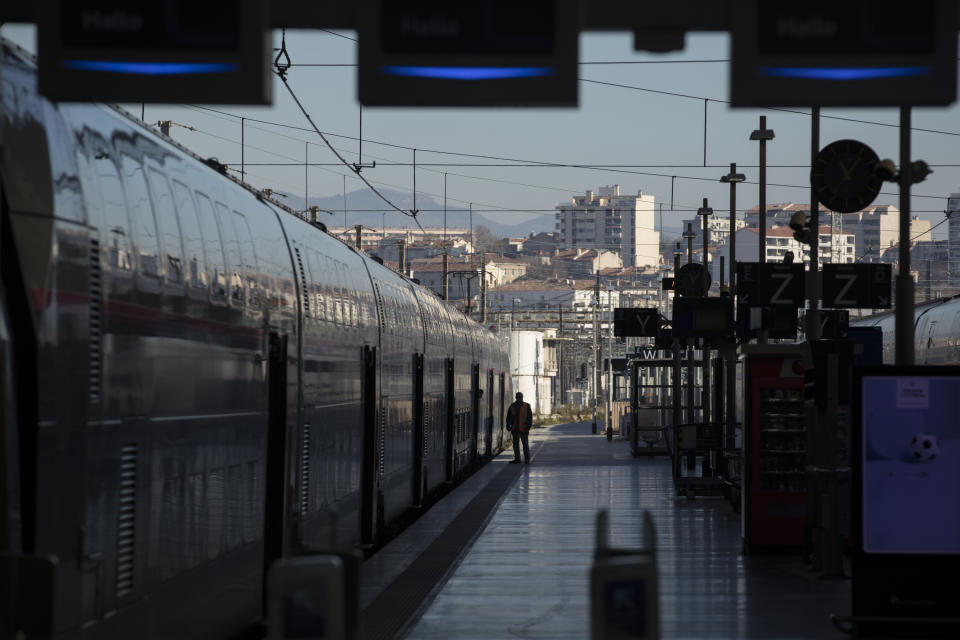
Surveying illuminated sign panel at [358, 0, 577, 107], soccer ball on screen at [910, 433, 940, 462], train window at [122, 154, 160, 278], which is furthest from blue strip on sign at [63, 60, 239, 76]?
soccer ball on screen at [910, 433, 940, 462]

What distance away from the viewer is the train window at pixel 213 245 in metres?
9.87

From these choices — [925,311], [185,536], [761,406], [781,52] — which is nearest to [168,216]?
[185,536]

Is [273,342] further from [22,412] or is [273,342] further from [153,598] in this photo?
[22,412]

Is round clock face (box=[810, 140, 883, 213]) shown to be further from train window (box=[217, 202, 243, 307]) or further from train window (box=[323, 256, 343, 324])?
train window (box=[217, 202, 243, 307])

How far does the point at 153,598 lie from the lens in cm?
841

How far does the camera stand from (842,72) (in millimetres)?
7199

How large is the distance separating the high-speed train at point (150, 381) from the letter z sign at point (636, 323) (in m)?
22.2

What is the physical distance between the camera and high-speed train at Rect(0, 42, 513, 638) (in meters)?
6.45

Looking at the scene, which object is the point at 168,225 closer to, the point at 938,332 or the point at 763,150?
the point at 938,332

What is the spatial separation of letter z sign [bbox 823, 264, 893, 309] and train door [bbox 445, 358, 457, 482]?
452 inches

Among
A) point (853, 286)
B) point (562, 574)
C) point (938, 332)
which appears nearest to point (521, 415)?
point (938, 332)

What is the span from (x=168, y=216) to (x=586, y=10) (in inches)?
109

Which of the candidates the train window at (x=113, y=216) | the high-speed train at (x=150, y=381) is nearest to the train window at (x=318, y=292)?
the high-speed train at (x=150, y=381)

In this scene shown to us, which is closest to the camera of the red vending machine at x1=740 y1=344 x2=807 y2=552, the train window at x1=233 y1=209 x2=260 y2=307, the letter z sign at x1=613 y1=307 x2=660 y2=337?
the train window at x1=233 y1=209 x2=260 y2=307
